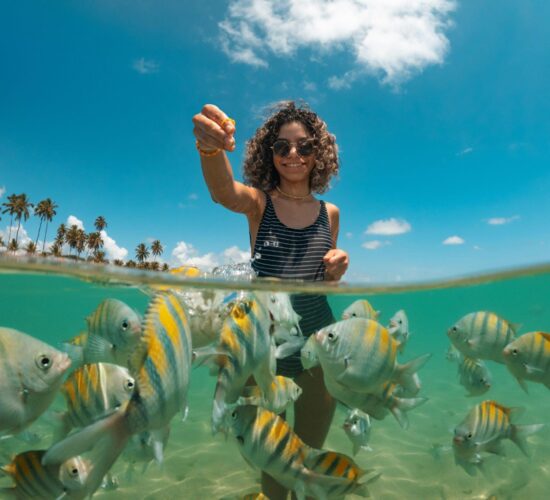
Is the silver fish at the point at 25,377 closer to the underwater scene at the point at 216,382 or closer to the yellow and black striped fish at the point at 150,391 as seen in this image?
the underwater scene at the point at 216,382

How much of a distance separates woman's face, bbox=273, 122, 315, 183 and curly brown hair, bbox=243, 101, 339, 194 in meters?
0.11

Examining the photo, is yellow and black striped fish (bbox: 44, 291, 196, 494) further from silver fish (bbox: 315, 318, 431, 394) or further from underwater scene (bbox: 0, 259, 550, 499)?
silver fish (bbox: 315, 318, 431, 394)

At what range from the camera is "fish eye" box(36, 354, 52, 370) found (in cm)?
220

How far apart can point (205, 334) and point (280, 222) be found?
1.73 meters

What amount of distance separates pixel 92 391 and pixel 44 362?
0.32 meters

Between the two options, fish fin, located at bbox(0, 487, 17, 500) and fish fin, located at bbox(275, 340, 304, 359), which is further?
fish fin, located at bbox(275, 340, 304, 359)

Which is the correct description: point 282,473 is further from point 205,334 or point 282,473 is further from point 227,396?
point 205,334

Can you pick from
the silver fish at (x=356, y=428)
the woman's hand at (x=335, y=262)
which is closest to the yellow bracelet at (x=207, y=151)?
the woman's hand at (x=335, y=262)

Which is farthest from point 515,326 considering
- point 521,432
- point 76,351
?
point 76,351

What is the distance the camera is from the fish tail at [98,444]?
1435 mm

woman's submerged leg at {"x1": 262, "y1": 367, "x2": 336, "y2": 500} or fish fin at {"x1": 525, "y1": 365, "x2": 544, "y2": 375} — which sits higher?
fish fin at {"x1": 525, "y1": 365, "x2": 544, "y2": 375}

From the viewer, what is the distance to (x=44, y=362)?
2209 mm

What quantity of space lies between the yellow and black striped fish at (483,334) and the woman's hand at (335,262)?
1336 mm

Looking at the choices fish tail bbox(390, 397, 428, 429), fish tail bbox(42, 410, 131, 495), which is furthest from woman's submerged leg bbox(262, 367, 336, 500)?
fish tail bbox(42, 410, 131, 495)
